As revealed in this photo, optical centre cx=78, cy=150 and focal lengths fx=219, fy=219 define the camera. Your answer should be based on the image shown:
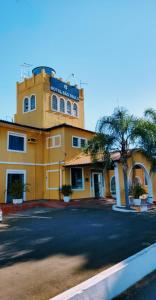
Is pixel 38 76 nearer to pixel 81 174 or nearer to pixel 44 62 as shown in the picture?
pixel 44 62

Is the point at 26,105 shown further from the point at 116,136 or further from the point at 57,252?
the point at 57,252

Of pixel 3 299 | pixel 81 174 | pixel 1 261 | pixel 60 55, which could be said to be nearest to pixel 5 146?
pixel 81 174

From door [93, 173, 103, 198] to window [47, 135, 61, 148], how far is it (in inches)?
179

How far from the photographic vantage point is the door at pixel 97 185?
800 inches

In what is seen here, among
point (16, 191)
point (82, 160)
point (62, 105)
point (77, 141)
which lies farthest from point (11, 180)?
point (62, 105)


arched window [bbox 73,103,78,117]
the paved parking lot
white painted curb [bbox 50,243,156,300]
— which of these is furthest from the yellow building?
white painted curb [bbox 50,243,156,300]

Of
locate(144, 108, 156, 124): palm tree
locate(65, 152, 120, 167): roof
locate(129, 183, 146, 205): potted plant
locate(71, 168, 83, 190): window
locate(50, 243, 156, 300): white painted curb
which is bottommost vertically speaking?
locate(50, 243, 156, 300): white painted curb

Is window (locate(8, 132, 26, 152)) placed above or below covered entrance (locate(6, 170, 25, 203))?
above

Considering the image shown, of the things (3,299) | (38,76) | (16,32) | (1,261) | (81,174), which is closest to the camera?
(3,299)

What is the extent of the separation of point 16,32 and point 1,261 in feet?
27.4

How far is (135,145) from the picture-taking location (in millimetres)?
14125

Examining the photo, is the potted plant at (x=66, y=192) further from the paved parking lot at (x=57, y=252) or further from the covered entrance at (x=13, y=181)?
the paved parking lot at (x=57, y=252)

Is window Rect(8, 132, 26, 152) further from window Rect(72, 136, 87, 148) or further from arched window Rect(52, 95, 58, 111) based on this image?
arched window Rect(52, 95, 58, 111)

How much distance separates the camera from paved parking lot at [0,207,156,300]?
13.1ft
